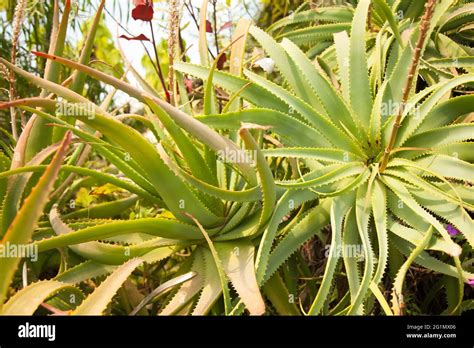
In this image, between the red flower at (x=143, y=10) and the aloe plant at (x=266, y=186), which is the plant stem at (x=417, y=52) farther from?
the red flower at (x=143, y=10)

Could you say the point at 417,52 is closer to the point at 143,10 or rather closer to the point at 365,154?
the point at 365,154

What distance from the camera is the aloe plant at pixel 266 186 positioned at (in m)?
1.39

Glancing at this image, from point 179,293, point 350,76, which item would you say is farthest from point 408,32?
point 179,293

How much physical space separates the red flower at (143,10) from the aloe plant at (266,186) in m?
0.16

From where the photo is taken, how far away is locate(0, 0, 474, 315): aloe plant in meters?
1.39

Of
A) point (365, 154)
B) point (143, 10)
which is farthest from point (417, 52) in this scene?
point (143, 10)

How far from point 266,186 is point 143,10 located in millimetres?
745

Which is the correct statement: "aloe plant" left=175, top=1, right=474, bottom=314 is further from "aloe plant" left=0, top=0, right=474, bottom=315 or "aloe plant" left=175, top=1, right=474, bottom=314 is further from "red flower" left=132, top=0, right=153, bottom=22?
"red flower" left=132, top=0, right=153, bottom=22

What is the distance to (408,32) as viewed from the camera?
6.27 ft

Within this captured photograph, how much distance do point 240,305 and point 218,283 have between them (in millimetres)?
83
